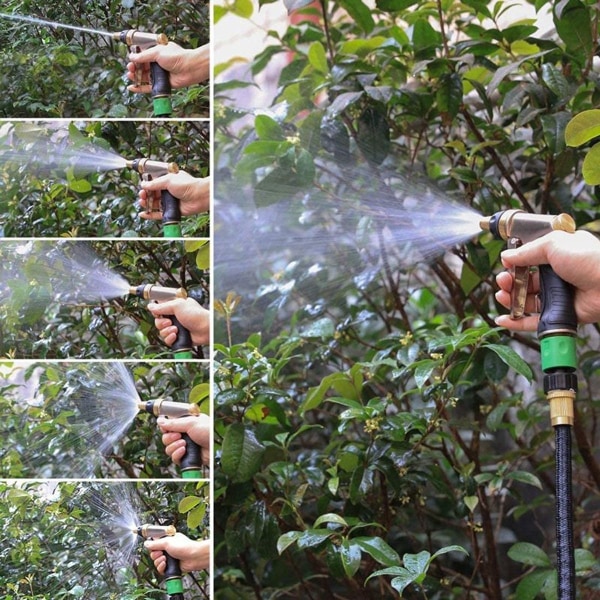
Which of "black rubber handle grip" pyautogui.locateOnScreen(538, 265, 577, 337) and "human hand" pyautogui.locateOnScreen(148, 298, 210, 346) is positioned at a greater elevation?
"black rubber handle grip" pyautogui.locateOnScreen(538, 265, 577, 337)

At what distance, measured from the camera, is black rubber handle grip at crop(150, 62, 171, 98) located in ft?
3.49

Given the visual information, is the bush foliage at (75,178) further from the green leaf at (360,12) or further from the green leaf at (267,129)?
the green leaf at (360,12)

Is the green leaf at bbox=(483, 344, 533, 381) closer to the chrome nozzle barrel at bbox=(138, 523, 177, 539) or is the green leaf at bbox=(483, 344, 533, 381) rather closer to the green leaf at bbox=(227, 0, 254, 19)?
the chrome nozzle barrel at bbox=(138, 523, 177, 539)

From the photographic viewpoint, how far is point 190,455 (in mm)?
1058

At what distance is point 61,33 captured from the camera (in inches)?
41.9

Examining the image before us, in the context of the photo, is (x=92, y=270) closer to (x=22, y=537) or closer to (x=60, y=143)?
(x=60, y=143)

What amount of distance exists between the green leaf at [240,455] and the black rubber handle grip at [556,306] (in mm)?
416

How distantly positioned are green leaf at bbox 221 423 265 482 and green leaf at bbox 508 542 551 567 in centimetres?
38

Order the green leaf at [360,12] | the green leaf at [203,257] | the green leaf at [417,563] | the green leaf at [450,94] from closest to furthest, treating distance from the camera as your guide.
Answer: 1. the green leaf at [417,563]
2. the green leaf at [203,257]
3. the green leaf at [450,94]
4. the green leaf at [360,12]

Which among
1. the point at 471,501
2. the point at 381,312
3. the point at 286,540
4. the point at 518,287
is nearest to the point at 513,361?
the point at 518,287

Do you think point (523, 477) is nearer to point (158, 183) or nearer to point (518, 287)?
point (518, 287)

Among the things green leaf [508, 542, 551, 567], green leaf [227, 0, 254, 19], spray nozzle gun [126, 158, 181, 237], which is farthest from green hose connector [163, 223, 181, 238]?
green leaf [508, 542, 551, 567]

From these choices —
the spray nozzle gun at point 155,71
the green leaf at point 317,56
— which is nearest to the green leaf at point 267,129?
the green leaf at point 317,56

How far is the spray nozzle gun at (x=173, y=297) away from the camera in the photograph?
105cm
